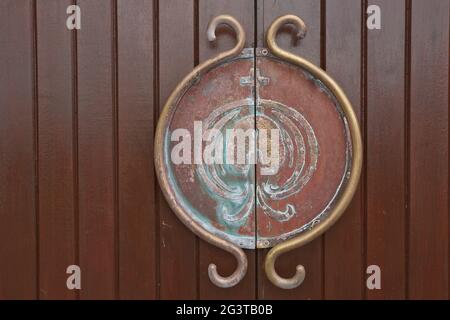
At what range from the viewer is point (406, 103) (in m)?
0.94

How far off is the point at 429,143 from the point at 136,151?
517mm

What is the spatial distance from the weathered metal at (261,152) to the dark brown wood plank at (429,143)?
0.13 m

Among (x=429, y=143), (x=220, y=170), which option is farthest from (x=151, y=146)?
(x=429, y=143)

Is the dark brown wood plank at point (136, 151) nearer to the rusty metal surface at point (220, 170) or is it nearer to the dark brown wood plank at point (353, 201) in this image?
the rusty metal surface at point (220, 170)

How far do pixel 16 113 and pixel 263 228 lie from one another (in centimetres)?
49

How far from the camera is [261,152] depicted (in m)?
0.95

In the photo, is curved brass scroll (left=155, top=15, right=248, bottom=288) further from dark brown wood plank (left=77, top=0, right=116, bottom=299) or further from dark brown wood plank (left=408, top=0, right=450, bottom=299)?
dark brown wood plank (left=408, top=0, right=450, bottom=299)

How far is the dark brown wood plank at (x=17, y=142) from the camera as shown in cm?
95

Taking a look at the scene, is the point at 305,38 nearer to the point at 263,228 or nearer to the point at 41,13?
the point at 263,228

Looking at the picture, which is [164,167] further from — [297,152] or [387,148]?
[387,148]

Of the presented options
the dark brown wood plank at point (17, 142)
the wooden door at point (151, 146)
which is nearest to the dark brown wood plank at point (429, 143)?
the wooden door at point (151, 146)

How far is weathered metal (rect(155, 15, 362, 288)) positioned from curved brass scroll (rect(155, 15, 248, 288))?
0.4 inches

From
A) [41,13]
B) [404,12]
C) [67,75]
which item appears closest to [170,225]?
[67,75]
